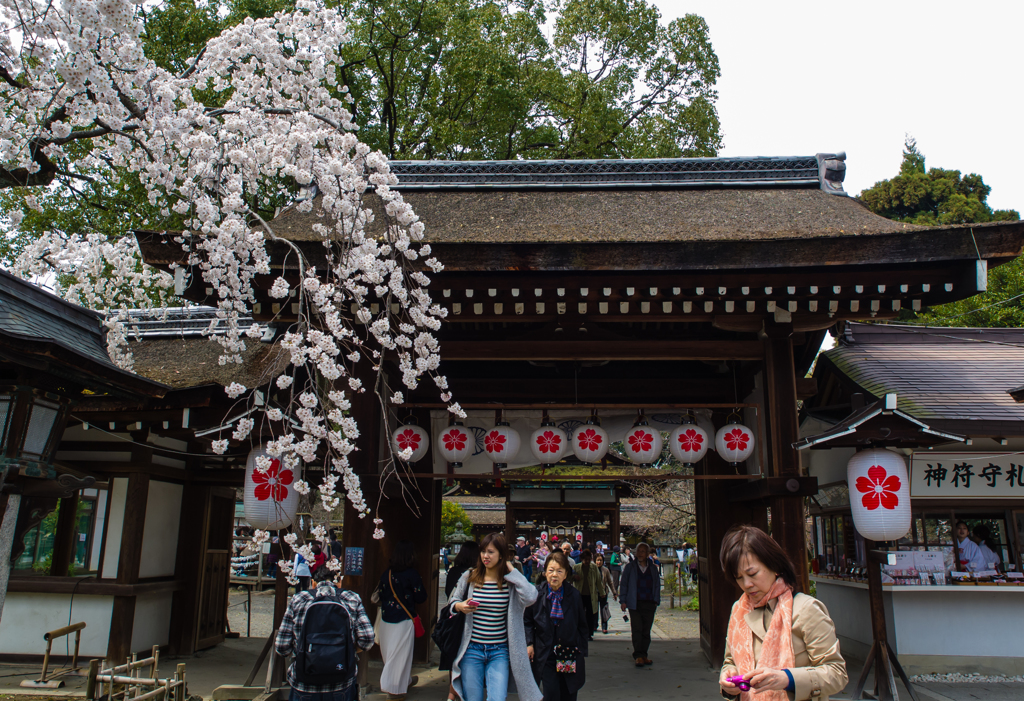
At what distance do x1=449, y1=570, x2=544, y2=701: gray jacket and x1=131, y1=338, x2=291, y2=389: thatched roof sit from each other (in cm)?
398

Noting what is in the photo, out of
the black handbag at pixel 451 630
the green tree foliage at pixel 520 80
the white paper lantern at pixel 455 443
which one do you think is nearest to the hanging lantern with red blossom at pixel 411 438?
the white paper lantern at pixel 455 443

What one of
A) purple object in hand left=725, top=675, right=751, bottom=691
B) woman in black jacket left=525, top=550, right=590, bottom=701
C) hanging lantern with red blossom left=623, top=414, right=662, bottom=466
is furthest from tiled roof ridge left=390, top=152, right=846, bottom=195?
purple object in hand left=725, top=675, right=751, bottom=691

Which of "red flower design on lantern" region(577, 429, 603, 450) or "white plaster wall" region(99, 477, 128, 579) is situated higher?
"red flower design on lantern" region(577, 429, 603, 450)

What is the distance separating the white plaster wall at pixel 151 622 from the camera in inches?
299

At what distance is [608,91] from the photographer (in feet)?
52.6

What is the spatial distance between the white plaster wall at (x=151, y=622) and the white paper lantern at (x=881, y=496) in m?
7.58

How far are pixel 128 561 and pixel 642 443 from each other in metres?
5.75

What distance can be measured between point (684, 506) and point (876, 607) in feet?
55.0

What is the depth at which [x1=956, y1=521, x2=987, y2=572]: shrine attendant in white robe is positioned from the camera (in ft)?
23.5

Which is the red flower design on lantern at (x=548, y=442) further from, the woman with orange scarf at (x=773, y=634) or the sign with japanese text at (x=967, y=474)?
the woman with orange scarf at (x=773, y=634)

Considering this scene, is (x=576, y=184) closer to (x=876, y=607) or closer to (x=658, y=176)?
(x=658, y=176)

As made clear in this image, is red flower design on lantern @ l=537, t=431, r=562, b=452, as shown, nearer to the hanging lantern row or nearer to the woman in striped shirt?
the hanging lantern row

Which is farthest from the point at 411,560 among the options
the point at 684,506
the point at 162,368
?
the point at 684,506

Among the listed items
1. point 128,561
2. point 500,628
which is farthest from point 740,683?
point 128,561
